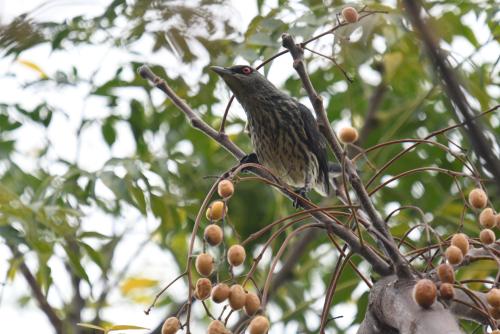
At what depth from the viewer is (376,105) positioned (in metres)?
5.91

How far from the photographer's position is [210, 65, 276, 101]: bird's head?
4.80m

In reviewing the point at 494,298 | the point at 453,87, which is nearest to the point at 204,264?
the point at 494,298

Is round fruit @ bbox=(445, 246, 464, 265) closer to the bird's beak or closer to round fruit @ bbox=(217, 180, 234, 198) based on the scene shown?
round fruit @ bbox=(217, 180, 234, 198)

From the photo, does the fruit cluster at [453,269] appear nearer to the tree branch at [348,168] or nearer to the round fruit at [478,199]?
the round fruit at [478,199]

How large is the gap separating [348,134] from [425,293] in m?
0.73

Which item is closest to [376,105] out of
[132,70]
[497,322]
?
[132,70]

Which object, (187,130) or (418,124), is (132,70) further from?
(418,124)

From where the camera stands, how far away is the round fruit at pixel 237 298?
2.25 meters

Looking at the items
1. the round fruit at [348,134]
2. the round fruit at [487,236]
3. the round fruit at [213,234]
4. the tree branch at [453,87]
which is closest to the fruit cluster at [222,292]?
the round fruit at [213,234]

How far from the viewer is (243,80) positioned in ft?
16.4

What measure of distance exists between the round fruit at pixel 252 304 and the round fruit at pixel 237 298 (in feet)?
0.04

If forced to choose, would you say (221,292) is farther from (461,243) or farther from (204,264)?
(461,243)

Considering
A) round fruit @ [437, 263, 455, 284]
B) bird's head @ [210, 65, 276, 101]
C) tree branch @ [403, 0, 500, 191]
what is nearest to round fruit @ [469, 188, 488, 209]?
round fruit @ [437, 263, 455, 284]

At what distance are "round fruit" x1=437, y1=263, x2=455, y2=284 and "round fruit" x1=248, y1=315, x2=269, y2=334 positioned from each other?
494 millimetres
